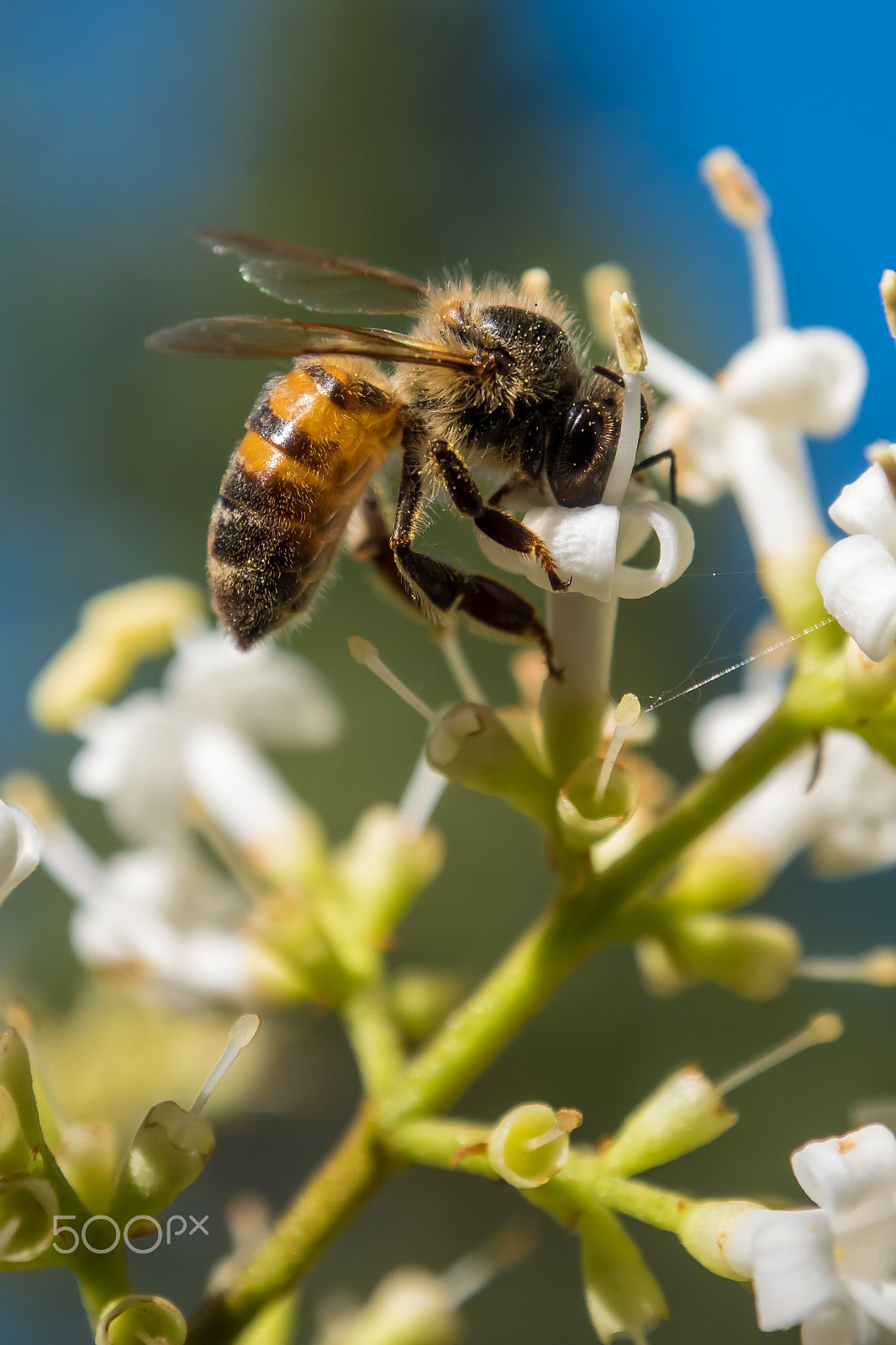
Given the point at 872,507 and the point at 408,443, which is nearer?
the point at 872,507

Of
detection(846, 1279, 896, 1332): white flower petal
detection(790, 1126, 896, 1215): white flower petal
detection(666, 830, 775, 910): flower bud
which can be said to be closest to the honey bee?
detection(666, 830, 775, 910): flower bud

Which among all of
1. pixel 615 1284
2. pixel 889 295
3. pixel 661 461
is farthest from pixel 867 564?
pixel 615 1284

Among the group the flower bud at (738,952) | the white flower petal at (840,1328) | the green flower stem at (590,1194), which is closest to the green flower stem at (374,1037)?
the green flower stem at (590,1194)

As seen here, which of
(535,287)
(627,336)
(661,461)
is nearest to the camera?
(627,336)

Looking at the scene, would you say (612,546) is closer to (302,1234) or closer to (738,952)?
(738,952)

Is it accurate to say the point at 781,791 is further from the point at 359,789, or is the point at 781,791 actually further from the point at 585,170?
the point at 585,170

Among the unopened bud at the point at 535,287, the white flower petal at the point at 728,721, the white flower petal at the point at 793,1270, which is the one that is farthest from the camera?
the white flower petal at the point at 728,721

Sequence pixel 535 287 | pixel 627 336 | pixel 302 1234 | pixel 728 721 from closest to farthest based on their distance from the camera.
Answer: pixel 627 336, pixel 302 1234, pixel 535 287, pixel 728 721

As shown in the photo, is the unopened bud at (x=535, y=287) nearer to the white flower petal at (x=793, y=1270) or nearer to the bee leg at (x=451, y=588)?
the bee leg at (x=451, y=588)
